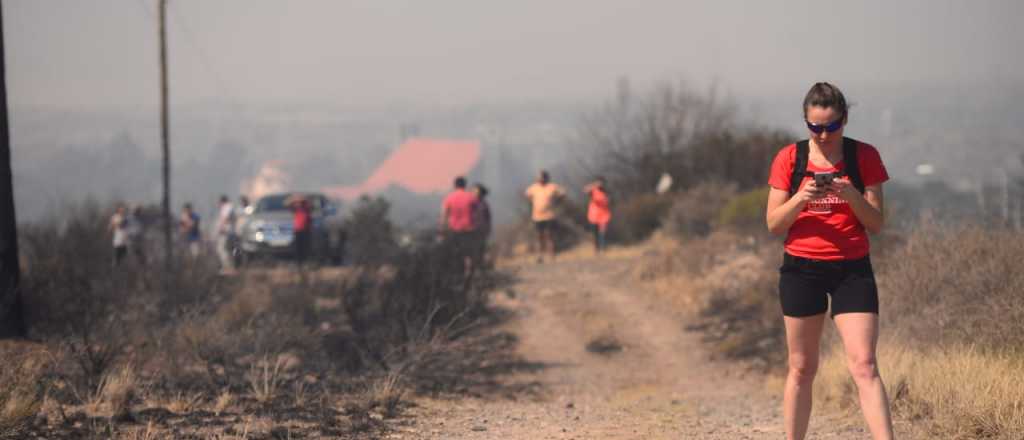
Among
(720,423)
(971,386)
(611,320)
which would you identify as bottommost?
(611,320)

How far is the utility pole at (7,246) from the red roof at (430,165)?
117 metres

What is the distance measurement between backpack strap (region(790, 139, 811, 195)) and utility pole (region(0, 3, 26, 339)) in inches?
325

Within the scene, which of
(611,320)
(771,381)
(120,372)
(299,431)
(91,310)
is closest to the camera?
(299,431)

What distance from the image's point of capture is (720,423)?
30.6 ft

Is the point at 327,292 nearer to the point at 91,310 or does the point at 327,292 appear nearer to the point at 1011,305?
the point at 91,310

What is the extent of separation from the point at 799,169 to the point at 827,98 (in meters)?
0.35

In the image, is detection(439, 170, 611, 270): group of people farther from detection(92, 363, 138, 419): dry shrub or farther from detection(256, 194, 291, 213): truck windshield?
detection(92, 363, 138, 419): dry shrub

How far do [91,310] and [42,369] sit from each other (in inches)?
139

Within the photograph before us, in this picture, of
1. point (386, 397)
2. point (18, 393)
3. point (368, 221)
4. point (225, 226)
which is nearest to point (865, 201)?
point (386, 397)

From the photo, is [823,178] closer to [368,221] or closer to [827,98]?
[827,98]

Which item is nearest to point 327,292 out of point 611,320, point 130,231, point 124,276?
point 124,276

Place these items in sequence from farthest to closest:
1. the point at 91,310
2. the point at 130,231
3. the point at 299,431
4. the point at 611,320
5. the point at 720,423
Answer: the point at 130,231, the point at 611,320, the point at 91,310, the point at 720,423, the point at 299,431

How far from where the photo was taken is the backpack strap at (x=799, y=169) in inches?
237

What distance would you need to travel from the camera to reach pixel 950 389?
782 centimetres
